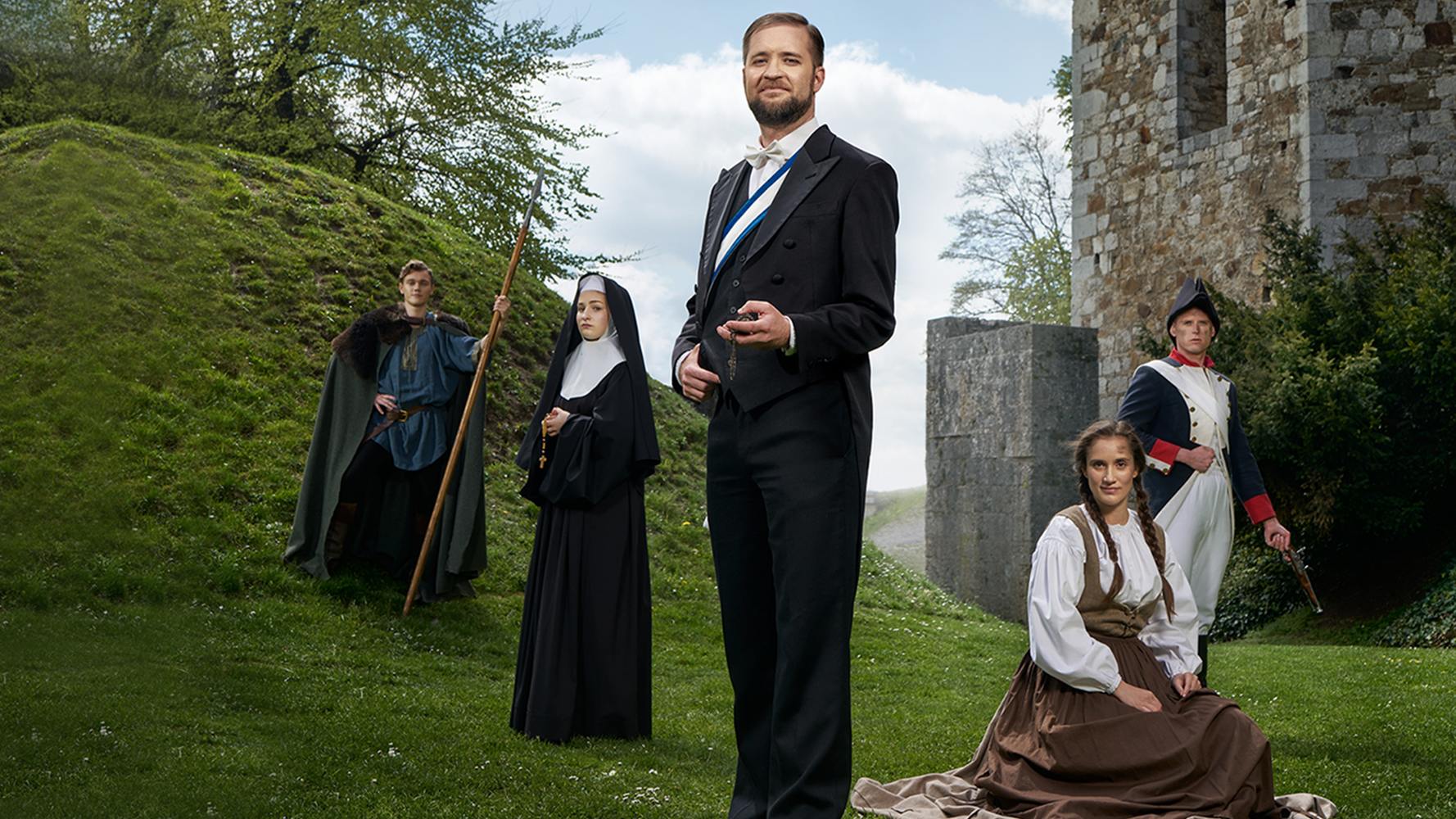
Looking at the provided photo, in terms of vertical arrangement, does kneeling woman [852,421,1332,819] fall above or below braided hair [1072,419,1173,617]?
below

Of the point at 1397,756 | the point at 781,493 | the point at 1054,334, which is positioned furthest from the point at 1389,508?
the point at 781,493

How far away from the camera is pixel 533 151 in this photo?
73.9 feet

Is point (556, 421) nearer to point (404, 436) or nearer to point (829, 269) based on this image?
point (404, 436)

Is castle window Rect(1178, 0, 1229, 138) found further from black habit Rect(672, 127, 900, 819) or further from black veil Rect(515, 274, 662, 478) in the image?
black habit Rect(672, 127, 900, 819)

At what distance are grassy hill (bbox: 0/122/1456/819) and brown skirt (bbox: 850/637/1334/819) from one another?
73 centimetres

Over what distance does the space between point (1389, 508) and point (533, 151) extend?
15.3 m

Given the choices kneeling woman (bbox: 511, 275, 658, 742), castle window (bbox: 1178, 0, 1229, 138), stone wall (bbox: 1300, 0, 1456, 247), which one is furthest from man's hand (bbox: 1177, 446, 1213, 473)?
castle window (bbox: 1178, 0, 1229, 138)

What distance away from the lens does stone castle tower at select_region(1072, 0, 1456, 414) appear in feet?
43.4

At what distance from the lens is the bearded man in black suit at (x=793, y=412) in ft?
10.2

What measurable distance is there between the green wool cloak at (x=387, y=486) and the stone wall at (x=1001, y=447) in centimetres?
820

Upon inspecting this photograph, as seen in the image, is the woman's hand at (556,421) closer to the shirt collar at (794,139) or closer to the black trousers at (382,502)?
the black trousers at (382,502)

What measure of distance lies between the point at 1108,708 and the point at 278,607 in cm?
660

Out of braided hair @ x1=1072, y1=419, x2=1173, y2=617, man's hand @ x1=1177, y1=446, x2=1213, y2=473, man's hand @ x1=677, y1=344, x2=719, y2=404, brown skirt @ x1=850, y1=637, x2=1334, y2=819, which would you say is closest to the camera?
man's hand @ x1=677, y1=344, x2=719, y2=404

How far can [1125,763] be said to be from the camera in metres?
4.45
